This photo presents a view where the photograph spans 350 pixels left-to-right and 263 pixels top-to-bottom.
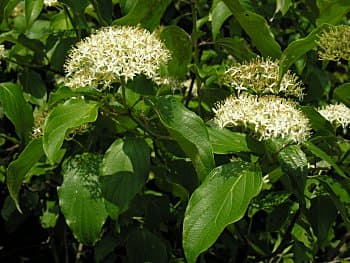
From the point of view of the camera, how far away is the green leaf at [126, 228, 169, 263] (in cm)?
175

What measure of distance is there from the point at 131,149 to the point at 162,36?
36cm

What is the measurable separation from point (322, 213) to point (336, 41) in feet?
1.49

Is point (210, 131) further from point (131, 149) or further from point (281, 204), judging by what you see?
point (281, 204)

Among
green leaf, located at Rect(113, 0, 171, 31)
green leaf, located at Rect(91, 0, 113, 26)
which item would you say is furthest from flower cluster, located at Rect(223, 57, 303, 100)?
green leaf, located at Rect(91, 0, 113, 26)

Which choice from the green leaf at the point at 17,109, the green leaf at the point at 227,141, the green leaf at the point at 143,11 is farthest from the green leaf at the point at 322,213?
the green leaf at the point at 17,109

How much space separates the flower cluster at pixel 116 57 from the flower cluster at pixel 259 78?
0.20m

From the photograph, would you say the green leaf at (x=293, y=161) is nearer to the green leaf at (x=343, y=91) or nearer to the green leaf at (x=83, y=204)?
the green leaf at (x=343, y=91)

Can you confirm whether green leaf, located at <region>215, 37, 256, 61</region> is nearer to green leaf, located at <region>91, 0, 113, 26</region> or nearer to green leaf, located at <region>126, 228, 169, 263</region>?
green leaf, located at <region>91, 0, 113, 26</region>

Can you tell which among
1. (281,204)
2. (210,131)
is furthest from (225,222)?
(281,204)

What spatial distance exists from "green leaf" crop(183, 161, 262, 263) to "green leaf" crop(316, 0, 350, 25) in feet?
1.27

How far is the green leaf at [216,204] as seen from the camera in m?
1.28

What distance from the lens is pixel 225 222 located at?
1.29 metres

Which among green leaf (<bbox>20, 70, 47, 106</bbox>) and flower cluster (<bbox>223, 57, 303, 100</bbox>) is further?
green leaf (<bbox>20, 70, 47, 106</bbox>)

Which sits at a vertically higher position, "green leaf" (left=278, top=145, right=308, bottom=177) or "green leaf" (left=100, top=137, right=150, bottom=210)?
"green leaf" (left=278, top=145, right=308, bottom=177)
